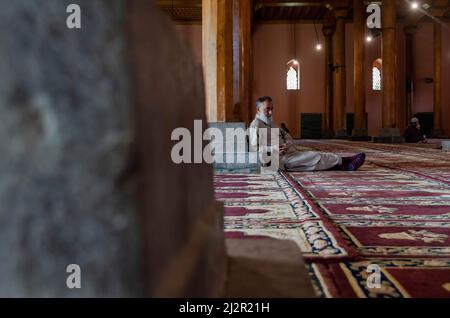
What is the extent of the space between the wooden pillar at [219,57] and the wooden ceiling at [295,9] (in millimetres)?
11691

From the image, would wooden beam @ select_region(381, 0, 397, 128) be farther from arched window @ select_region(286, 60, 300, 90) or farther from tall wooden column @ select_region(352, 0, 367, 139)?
arched window @ select_region(286, 60, 300, 90)

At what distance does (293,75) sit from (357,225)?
61.0ft

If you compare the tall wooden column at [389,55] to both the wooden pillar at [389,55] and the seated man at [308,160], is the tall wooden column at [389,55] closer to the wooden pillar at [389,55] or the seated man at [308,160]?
the wooden pillar at [389,55]

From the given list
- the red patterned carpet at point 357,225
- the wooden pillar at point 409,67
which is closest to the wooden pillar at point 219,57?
the red patterned carpet at point 357,225

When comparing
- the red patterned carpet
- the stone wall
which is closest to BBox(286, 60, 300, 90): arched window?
the red patterned carpet

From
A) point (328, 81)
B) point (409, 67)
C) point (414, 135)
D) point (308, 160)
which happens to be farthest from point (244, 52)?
point (409, 67)

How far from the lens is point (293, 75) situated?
20.5 meters

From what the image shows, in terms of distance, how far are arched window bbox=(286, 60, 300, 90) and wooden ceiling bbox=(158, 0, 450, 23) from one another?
5.90 ft

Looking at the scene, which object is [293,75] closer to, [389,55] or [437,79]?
[437,79]

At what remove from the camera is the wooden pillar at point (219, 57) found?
5.98 meters

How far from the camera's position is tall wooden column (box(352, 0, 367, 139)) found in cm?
1581

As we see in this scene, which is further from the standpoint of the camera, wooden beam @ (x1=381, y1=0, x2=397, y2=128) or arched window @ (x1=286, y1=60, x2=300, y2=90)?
arched window @ (x1=286, y1=60, x2=300, y2=90)

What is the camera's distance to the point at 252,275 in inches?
54.9
